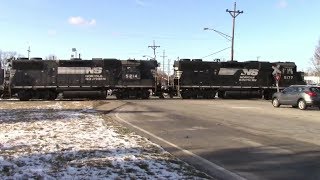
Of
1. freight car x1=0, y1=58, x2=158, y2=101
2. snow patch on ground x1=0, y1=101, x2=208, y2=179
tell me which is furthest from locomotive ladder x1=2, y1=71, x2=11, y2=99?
snow patch on ground x1=0, y1=101, x2=208, y2=179

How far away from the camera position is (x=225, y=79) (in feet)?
169

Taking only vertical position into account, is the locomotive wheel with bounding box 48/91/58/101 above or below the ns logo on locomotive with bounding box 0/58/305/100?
below

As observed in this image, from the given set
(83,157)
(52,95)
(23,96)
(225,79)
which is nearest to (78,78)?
(52,95)

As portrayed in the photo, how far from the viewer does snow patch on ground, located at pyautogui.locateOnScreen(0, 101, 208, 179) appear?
816cm

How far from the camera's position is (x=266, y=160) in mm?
10484

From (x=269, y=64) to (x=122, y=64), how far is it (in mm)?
16269

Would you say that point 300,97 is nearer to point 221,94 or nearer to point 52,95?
point 221,94

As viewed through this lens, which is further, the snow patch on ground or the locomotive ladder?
the locomotive ladder

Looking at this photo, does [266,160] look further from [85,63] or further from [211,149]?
[85,63]

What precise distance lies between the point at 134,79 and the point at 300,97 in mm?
22251

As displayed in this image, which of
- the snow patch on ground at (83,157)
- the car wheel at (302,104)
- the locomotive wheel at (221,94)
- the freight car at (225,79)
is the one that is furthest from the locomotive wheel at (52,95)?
the snow patch on ground at (83,157)

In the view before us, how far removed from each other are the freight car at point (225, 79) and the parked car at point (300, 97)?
A: 1871 centimetres

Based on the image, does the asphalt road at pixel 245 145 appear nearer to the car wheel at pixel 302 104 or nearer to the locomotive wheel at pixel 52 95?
the car wheel at pixel 302 104

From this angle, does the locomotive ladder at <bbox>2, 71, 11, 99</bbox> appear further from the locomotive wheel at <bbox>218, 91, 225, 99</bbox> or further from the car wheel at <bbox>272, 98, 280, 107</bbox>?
the car wheel at <bbox>272, 98, 280, 107</bbox>
